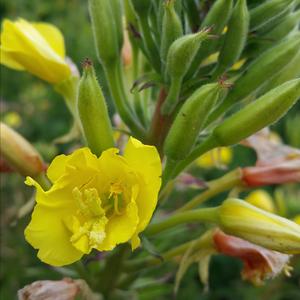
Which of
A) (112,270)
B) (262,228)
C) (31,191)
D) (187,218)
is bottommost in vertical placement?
(31,191)

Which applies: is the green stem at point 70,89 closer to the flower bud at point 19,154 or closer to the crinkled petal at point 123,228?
the flower bud at point 19,154

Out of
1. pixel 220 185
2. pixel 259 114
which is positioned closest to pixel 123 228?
pixel 259 114

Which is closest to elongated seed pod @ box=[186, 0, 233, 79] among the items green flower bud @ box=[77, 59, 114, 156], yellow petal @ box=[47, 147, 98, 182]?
green flower bud @ box=[77, 59, 114, 156]

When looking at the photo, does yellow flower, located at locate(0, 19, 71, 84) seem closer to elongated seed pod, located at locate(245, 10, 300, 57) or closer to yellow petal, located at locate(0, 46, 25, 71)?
yellow petal, located at locate(0, 46, 25, 71)

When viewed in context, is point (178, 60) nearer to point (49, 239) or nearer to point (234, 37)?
point (234, 37)

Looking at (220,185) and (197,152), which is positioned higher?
(197,152)

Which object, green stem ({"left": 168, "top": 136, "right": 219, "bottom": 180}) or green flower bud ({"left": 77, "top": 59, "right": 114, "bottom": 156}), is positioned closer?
green flower bud ({"left": 77, "top": 59, "right": 114, "bottom": 156})
